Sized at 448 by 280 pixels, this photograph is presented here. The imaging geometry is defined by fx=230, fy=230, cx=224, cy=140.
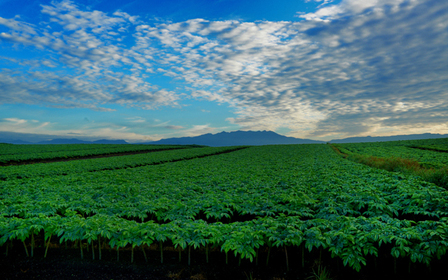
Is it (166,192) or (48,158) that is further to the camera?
A: (48,158)

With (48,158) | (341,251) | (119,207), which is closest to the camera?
(341,251)

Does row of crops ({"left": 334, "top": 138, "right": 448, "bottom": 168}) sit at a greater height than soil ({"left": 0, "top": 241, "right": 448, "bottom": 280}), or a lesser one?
greater

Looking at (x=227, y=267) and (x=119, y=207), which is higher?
(x=119, y=207)

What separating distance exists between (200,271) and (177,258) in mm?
1082

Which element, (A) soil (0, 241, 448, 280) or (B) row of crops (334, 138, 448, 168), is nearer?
(A) soil (0, 241, 448, 280)

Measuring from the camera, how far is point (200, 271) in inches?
267

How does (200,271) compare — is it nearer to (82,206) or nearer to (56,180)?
(82,206)

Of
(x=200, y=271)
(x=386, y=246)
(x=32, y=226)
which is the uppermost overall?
(x=32, y=226)

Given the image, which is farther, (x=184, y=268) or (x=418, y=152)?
(x=418, y=152)

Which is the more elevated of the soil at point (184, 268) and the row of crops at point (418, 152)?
the row of crops at point (418, 152)

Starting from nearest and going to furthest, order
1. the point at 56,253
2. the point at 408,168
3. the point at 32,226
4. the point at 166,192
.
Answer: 1. the point at 32,226
2. the point at 56,253
3. the point at 166,192
4. the point at 408,168

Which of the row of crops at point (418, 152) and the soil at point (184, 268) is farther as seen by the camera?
the row of crops at point (418, 152)

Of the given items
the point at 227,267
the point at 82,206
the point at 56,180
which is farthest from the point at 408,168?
the point at 56,180

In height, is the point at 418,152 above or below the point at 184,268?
above
